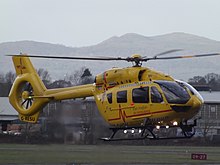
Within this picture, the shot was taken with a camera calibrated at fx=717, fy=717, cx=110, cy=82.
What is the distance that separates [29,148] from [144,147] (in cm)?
1338

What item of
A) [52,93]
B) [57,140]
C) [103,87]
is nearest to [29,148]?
[57,140]

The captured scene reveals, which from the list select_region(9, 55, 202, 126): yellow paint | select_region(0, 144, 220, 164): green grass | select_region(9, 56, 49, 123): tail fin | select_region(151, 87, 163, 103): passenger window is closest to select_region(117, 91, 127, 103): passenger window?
select_region(9, 55, 202, 126): yellow paint

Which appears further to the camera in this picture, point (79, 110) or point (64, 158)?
point (64, 158)

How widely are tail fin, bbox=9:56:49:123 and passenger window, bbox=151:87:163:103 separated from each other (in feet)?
24.6

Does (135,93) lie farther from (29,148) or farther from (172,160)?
(29,148)

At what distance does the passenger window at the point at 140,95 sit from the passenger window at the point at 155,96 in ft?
0.76

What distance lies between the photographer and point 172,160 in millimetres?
47844

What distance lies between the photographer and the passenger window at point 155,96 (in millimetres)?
27934

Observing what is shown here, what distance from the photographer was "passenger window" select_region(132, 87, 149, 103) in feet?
92.7

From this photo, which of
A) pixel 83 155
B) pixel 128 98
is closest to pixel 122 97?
pixel 128 98

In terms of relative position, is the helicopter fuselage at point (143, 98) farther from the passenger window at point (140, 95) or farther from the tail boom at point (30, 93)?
the tail boom at point (30, 93)

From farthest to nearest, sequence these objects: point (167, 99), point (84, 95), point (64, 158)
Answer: point (64, 158) → point (84, 95) → point (167, 99)

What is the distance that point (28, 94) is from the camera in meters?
35.2

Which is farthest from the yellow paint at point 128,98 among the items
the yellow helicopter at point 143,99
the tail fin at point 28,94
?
the tail fin at point 28,94
